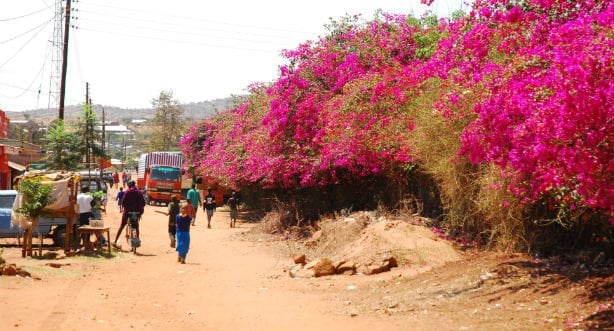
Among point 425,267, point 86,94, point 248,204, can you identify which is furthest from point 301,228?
point 86,94

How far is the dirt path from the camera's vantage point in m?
9.51

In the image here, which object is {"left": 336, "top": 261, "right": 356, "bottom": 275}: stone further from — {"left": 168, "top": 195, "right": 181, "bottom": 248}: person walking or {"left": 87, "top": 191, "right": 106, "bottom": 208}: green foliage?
{"left": 87, "top": 191, "right": 106, "bottom": 208}: green foliage

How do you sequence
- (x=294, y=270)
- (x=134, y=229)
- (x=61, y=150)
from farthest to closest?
(x=61, y=150)
(x=134, y=229)
(x=294, y=270)

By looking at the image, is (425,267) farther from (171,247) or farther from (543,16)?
(171,247)

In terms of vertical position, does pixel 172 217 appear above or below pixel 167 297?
above

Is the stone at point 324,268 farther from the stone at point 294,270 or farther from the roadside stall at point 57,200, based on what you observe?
the roadside stall at point 57,200

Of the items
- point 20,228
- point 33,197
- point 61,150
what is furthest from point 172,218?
point 61,150

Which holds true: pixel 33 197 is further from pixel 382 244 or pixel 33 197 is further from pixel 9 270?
pixel 382 244

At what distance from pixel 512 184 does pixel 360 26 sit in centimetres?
1592

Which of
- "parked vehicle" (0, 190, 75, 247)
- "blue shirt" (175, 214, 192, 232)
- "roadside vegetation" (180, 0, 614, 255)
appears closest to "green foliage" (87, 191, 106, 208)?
"parked vehicle" (0, 190, 75, 247)

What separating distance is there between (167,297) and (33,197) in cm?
620

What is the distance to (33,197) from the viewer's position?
651 inches

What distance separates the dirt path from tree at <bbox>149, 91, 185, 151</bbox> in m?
75.3

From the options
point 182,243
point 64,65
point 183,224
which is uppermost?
point 64,65
